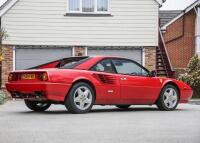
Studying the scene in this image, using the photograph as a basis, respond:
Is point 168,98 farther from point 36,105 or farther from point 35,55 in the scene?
point 35,55

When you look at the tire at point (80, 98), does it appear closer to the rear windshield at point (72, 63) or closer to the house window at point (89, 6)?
the rear windshield at point (72, 63)

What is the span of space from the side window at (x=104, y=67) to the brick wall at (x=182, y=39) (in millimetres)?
23166

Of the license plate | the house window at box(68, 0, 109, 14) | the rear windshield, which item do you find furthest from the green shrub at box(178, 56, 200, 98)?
the license plate

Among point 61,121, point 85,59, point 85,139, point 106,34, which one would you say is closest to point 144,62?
point 106,34

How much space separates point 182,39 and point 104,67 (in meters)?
24.0

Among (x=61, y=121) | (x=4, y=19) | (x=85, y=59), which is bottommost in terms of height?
(x=61, y=121)

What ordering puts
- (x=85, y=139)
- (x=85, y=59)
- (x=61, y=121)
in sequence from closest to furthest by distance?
(x=85, y=139)
(x=61, y=121)
(x=85, y=59)

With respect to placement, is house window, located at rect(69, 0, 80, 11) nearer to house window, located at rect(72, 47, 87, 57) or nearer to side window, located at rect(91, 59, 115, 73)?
house window, located at rect(72, 47, 87, 57)

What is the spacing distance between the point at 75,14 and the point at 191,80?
18.5 ft

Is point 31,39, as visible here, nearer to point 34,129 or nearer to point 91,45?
point 91,45

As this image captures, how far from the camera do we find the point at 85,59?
13.1 metres

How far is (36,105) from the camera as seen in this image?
44.5ft

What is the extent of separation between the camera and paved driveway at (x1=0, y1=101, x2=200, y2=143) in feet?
25.8

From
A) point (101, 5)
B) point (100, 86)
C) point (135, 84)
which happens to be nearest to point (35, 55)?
point (101, 5)
